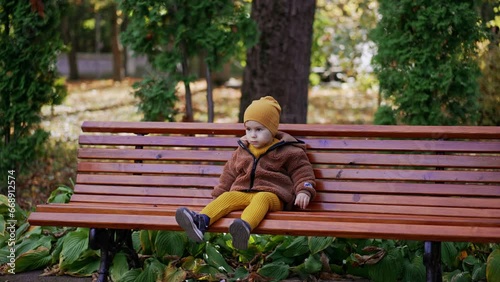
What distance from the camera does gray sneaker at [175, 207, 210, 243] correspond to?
4090mm

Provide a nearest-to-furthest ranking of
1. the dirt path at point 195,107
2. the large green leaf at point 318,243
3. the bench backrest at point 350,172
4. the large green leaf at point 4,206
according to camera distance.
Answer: the bench backrest at point 350,172 < the large green leaf at point 318,243 < the large green leaf at point 4,206 < the dirt path at point 195,107

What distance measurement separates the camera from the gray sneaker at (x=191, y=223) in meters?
4.09

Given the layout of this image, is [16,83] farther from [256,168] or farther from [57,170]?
[256,168]

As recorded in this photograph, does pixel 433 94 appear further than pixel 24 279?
Yes

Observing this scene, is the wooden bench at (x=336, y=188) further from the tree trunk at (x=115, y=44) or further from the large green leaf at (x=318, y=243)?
the tree trunk at (x=115, y=44)

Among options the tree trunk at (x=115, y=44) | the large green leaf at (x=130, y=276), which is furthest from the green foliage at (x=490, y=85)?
the tree trunk at (x=115, y=44)

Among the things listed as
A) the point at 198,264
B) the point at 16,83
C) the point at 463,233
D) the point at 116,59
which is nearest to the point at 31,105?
the point at 16,83

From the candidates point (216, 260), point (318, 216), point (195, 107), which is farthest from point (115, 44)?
point (318, 216)

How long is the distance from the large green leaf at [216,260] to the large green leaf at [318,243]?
0.58 meters

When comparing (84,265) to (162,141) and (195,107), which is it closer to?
(162,141)

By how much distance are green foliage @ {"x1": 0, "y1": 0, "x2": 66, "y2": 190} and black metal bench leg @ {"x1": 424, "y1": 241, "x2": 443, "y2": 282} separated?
412 centimetres

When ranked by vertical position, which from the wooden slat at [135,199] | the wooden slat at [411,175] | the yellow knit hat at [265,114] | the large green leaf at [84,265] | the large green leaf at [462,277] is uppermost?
the yellow knit hat at [265,114]

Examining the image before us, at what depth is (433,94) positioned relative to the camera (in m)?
7.19

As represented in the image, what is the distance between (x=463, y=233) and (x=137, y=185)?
87.9 inches
